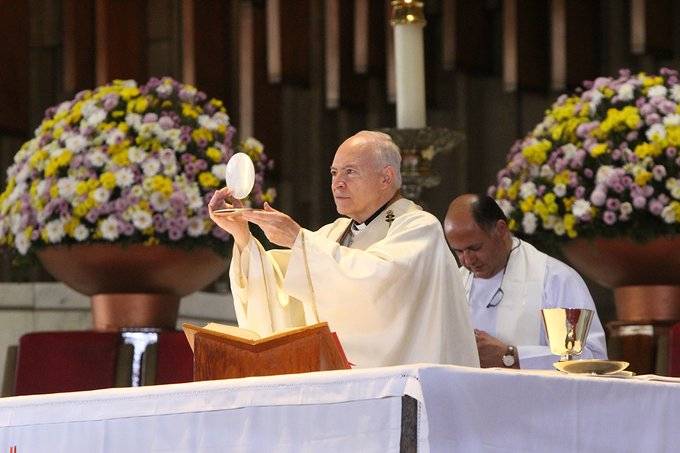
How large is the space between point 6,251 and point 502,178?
6.75ft

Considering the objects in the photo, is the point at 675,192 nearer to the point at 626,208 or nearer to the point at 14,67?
the point at 626,208

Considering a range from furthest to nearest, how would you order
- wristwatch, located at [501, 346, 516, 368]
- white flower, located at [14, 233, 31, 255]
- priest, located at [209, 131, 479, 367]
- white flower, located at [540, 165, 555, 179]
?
white flower, located at [14, 233, 31, 255] < white flower, located at [540, 165, 555, 179] < wristwatch, located at [501, 346, 516, 368] < priest, located at [209, 131, 479, 367]

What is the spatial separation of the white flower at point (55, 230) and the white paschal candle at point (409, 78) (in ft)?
5.06

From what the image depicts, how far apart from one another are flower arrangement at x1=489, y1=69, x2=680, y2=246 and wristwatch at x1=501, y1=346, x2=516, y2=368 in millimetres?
661

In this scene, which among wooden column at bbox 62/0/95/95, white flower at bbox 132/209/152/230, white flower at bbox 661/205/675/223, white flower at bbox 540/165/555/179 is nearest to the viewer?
white flower at bbox 661/205/675/223

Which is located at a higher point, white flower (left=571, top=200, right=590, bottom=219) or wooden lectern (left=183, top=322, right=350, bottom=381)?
white flower (left=571, top=200, right=590, bottom=219)

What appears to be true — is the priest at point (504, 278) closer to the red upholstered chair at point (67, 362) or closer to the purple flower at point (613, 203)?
the purple flower at point (613, 203)

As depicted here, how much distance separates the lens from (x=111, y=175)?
5.94 meters

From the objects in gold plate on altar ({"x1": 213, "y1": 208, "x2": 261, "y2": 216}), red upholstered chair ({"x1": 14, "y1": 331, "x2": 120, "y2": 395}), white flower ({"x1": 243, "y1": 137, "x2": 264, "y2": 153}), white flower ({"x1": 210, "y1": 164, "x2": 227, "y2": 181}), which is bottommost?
red upholstered chair ({"x1": 14, "y1": 331, "x2": 120, "y2": 395})

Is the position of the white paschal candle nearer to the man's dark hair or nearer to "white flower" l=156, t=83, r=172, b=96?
the man's dark hair

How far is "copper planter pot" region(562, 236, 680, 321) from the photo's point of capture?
540cm

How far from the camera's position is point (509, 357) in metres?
4.97

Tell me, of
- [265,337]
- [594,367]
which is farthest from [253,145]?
[594,367]

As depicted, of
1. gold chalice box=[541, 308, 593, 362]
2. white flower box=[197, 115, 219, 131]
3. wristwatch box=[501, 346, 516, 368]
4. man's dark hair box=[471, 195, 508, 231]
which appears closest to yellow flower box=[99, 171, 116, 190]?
white flower box=[197, 115, 219, 131]
